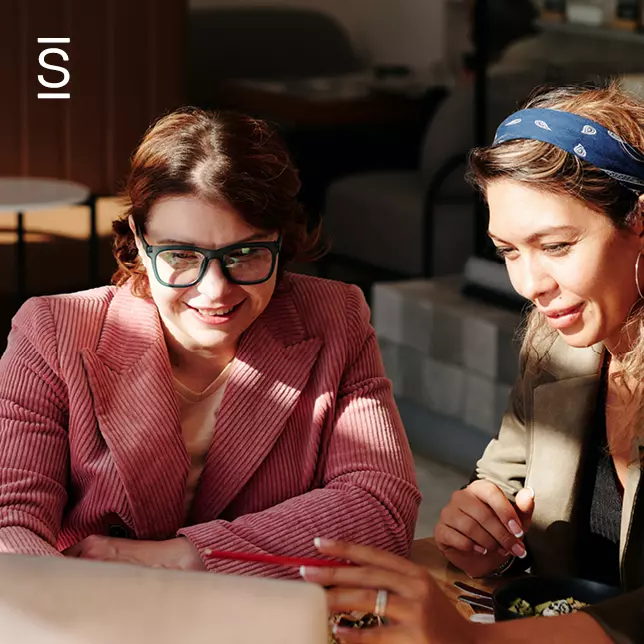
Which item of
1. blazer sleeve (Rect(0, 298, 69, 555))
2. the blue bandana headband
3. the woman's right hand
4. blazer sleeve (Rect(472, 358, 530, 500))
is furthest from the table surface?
the blue bandana headband

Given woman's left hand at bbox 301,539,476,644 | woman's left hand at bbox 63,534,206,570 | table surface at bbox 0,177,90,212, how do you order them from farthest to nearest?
table surface at bbox 0,177,90,212 < woman's left hand at bbox 63,534,206,570 < woman's left hand at bbox 301,539,476,644

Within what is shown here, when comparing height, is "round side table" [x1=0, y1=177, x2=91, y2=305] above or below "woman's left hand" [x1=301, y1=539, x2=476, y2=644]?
below

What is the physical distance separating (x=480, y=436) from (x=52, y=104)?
2775 mm

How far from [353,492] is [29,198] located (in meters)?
3.38

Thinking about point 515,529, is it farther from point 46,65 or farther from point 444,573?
point 46,65

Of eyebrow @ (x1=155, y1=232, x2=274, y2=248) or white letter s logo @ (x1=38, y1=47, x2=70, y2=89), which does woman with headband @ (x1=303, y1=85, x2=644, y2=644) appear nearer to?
eyebrow @ (x1=155, y1=232, x2=274, y2=248)

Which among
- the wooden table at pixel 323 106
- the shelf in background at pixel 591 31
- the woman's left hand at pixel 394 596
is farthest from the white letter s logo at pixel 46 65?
the woman's left hand at pixel 394 596

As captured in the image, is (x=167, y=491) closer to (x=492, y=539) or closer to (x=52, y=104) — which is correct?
(x=492, y=539)

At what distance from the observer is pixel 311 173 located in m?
7.21

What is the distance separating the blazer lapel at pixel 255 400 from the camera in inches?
67.5

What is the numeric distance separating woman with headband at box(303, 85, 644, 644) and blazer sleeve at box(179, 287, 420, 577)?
0.11 meters

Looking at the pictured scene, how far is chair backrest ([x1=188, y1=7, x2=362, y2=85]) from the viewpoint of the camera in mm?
7844

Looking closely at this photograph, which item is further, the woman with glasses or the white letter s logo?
the white letter s logo

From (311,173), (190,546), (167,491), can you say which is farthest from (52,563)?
(311,173)
